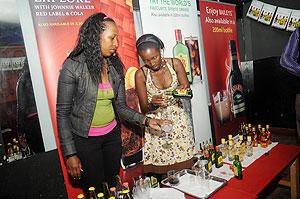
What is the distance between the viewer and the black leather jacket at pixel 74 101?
6.40 feet

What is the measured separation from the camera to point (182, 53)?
2.95m

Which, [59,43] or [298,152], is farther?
[298,152]

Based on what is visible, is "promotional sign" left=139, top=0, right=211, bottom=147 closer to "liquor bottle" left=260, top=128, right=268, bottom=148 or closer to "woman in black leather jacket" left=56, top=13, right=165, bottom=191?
"woman in black leather jacket" left=56, top=13, right=165, bottom=191

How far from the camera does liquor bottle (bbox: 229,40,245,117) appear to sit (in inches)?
156

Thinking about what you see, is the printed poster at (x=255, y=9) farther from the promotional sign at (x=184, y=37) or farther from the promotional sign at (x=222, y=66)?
the promotional sign at (x=184, y=37)

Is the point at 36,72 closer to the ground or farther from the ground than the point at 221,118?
farther from the ground

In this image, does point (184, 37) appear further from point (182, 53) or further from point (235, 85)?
point (235, 85)

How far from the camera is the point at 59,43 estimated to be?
6.54 feet

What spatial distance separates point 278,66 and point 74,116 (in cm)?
440

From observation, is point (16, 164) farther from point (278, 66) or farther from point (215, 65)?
point (278, 66)

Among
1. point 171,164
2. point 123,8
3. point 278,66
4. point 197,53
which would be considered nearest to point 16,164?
point 171,164

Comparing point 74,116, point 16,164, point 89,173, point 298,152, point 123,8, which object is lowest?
point 298,152

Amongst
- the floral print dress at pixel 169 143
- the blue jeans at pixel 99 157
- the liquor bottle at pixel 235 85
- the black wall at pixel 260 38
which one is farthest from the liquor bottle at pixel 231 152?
the black wall at pixel 260 38

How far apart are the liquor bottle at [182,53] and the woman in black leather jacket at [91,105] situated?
2.95 feet
